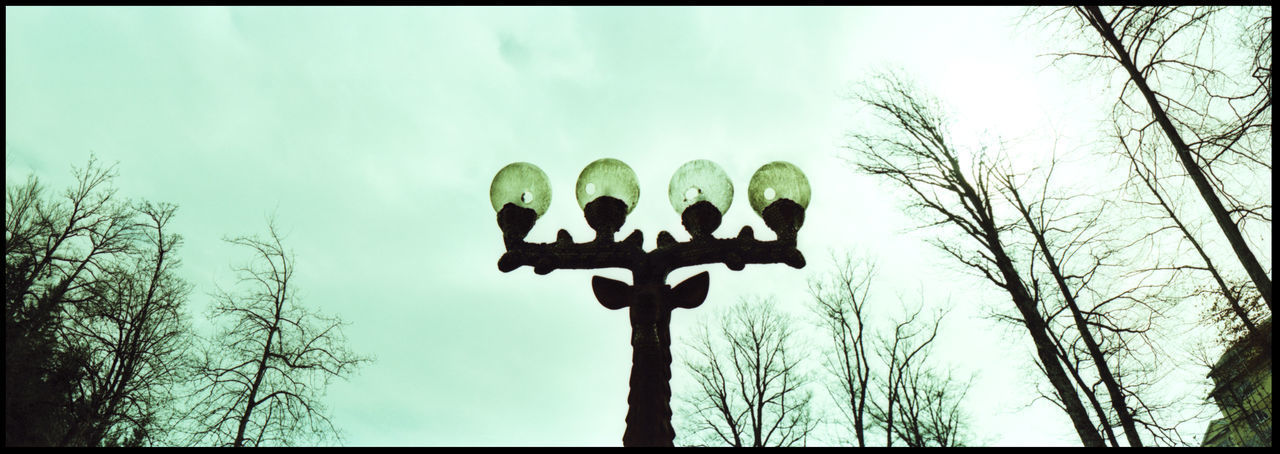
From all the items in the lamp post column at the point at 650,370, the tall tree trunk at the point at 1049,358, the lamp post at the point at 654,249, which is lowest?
the lamp post column at the point at 650,370

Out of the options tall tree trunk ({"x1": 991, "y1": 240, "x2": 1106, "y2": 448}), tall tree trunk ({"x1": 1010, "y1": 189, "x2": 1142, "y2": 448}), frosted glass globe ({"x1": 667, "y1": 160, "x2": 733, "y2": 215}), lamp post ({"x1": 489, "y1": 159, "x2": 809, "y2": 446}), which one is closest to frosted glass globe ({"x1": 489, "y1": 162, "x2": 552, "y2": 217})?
lamp post ({"x1": 489, "y1": 159, "x2": 809, "y2": 446})

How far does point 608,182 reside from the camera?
328 cm

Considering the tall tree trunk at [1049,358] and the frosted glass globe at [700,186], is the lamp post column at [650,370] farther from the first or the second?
the tall tree trunk at [1049,358]

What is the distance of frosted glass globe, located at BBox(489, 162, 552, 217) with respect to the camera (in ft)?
10.9

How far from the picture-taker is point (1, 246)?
11219mm

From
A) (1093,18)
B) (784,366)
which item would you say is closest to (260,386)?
(784,366)

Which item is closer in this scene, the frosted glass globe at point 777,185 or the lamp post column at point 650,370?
the lamp post column at point 650,370

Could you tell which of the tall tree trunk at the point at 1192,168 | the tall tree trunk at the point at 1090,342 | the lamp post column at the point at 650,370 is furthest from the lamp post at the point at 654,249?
the tall tree trunk at the point at 1090,342

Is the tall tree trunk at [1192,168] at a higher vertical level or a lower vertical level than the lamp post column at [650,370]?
higher

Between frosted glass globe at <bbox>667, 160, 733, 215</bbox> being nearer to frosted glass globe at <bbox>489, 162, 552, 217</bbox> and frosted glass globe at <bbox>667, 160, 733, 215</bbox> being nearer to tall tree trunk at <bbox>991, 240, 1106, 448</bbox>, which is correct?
frosted glass globe at <bbox>489, 162, 552, 217</bbox>

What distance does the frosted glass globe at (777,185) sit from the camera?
126 inches

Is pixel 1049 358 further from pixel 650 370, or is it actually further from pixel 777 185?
pixel 650 370

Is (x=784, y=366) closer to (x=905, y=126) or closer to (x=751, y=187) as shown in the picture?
(x=905, y=126)

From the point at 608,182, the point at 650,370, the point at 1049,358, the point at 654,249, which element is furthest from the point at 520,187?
the point at 1049,358
